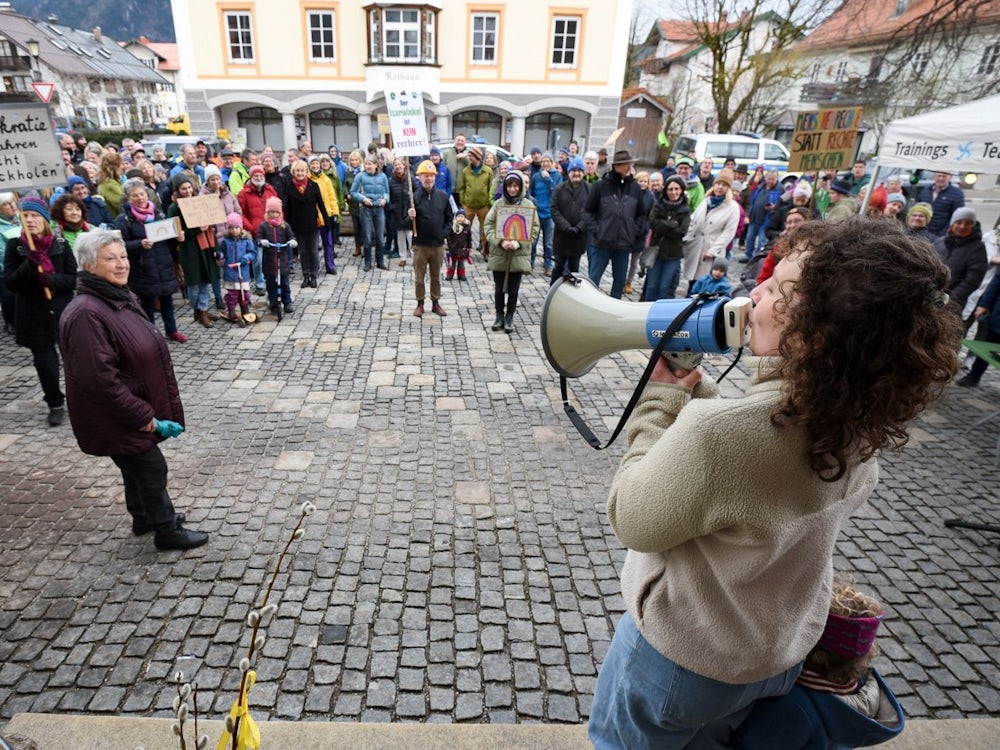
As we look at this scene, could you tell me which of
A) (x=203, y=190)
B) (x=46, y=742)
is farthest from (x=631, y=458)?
(x=203, y=190)

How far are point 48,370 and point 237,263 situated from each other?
8.77 ft

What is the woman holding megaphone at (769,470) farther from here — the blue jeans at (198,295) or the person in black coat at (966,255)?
the blue jeans at (198,295)

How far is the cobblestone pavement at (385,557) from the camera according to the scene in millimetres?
2709

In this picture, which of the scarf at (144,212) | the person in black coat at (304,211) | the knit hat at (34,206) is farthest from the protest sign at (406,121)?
the knit hat at (34,206)

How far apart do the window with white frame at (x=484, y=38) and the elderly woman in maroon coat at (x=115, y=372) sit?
27.1 meters

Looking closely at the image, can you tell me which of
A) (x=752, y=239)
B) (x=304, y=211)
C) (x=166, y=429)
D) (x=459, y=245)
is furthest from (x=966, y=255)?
(x=304, y=211)

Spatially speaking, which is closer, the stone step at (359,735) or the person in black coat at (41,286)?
the stone step at (359,735)

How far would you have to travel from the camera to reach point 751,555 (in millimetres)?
1156

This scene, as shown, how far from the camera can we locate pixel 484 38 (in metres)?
26.4

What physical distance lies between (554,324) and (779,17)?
3209 centimetres

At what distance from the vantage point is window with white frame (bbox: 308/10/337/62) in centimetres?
2572

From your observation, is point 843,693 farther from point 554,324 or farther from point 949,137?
point 949,137

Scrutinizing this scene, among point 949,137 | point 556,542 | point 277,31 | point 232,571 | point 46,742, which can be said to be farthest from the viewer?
point 277,31

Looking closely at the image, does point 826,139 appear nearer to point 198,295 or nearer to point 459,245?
point 459,245
